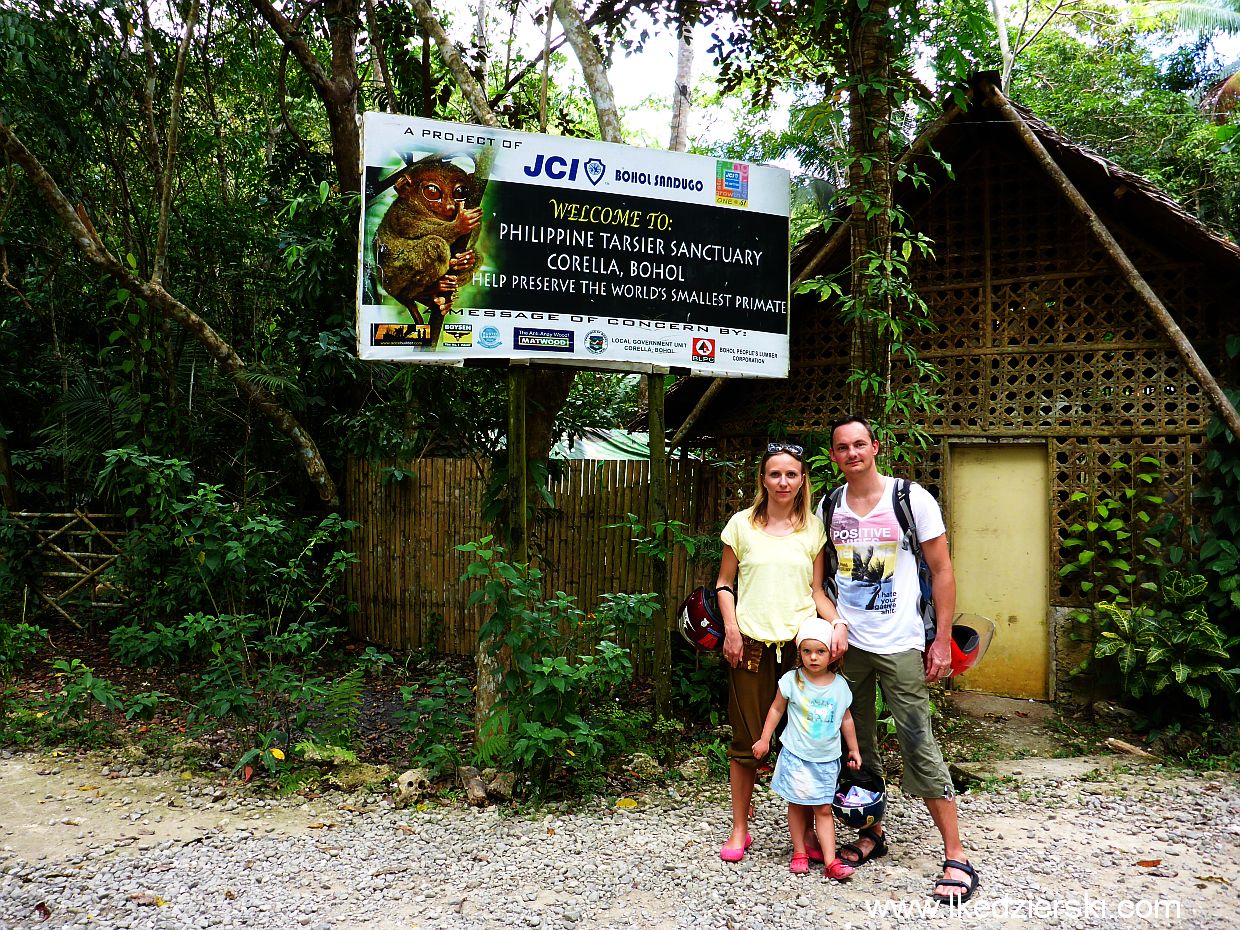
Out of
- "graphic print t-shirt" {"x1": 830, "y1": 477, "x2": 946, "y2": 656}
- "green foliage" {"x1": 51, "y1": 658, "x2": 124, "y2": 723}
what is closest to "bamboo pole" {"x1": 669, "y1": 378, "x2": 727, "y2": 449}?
"graphic print t-shirt" {"x1": 830, "y1": 477, "x2": 946, "y2": 656}

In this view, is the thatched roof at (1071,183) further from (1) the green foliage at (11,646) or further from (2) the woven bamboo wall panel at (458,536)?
(1) the green foliage at (11,646)

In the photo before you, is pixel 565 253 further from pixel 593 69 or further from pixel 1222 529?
pixel 1222 529

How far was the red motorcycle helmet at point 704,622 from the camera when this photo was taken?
→ 3.72 m

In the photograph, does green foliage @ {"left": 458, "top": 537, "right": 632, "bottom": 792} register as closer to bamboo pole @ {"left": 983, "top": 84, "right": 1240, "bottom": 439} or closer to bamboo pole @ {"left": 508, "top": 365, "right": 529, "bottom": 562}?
bamboo pole @ {"left": 508, "top": 365, "right": 529, "bottom": 562}

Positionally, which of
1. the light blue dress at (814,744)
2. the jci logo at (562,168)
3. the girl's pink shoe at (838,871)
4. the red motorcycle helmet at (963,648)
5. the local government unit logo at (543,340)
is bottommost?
the girl's pink shoe at (838,871)

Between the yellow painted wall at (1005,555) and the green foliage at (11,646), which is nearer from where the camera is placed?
the green foliage at (11,646)

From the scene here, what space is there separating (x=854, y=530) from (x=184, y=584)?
582 centimetres

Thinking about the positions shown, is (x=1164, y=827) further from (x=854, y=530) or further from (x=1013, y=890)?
(x=854, y=530)

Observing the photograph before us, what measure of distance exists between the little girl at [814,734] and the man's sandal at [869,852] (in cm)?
10

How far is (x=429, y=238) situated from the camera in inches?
174

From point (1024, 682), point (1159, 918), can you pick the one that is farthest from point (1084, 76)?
point (1159, 918)

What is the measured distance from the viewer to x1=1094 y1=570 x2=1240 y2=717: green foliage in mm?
5184

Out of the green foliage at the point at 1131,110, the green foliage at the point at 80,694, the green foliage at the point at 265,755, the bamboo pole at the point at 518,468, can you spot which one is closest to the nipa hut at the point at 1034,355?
the bamboo pole at the point at 518,468

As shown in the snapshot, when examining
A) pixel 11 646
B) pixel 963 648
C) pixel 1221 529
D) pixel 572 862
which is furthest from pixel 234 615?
pixel 1221 529
